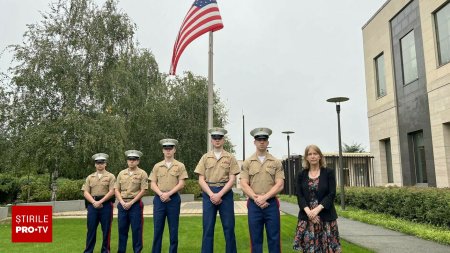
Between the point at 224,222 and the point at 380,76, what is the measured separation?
1892cm

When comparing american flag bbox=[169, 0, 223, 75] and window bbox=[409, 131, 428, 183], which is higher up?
american flag bbox=[169, 0, 223, 75]

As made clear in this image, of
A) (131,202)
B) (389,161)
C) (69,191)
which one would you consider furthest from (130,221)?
(389,161)

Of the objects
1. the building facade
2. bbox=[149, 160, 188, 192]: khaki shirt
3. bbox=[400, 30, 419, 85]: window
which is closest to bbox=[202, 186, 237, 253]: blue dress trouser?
bbox=[149, 160, 188, 192]: khaki shirt

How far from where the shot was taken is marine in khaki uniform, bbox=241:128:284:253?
16.9 feet

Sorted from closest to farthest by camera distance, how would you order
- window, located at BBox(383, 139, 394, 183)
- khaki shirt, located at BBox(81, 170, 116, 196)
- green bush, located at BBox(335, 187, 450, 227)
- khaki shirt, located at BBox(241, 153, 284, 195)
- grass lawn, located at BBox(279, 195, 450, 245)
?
1. khaki shirt, located at BBox(241, 153, 284, 195)
2. khaki shirt, located at BBox(81, 170, 116, 196)
3. grass lawn, located at BBox(279, 195, 450, 245)
4. green bush, located at BBox(335, 187, 450, 227)
5. window, located at BBox(383, 139, 394, 183)

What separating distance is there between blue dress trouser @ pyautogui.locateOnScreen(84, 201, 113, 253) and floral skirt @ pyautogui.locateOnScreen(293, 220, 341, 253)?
10.8 feet

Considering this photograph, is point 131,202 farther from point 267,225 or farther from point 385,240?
point 385,240

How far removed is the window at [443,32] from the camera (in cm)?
1495

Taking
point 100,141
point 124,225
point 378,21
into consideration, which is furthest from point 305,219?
point 378,21

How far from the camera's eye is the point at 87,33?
1555cm

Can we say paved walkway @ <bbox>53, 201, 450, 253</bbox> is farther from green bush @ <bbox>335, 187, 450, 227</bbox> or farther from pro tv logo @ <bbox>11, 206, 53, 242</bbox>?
pro tv logo @ <bbox>11, 206, 53, 242</bbox>

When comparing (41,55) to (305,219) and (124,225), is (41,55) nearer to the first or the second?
(124,225)

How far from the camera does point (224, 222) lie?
5.45m

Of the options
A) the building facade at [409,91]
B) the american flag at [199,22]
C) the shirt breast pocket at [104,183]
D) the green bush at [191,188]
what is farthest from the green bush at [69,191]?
the building facade at [409,91]
